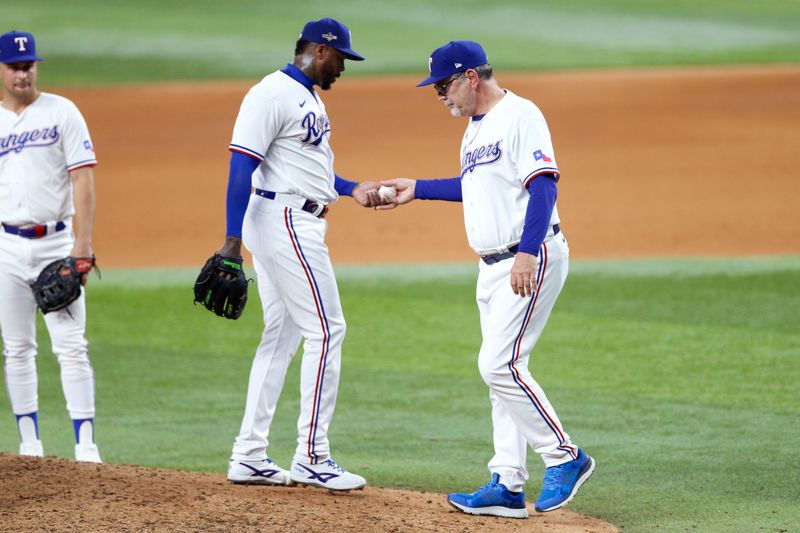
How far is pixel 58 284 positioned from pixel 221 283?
105 cm

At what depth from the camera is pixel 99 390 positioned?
7797 millimetres

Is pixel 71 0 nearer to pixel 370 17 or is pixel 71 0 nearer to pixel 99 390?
pixel 370 17

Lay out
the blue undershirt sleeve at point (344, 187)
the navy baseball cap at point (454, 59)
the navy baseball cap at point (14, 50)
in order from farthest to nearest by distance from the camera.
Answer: the navy baseball cap at point (14, 50), the blue undershirt sleeve at point (344, 187), the navy baseball cap at point (454, 59)

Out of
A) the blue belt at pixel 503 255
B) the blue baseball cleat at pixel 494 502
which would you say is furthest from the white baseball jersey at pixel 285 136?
the blue baseball cleat at pixel 494 502

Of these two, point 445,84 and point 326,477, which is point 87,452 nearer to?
point 326,477

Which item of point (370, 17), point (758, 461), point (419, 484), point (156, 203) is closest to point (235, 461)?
point (419, 484)

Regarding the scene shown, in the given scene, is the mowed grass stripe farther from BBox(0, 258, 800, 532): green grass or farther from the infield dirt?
the infield dirt

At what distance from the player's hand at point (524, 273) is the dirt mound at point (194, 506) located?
944 millimetres

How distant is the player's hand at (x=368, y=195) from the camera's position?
5746 mm

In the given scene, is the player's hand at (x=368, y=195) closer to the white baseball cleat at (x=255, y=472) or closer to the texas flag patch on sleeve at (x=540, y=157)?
the texas flag patch on sleeve at (x=540, y=157)

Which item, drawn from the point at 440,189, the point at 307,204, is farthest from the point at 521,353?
the point at 307,204

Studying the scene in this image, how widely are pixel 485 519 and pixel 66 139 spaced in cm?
279

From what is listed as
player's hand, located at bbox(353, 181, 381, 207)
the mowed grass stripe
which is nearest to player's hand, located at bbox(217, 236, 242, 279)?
player's hand, located at bbox(353, 181, 381, 207)

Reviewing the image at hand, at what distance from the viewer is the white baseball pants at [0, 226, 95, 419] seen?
6051 millimetres
